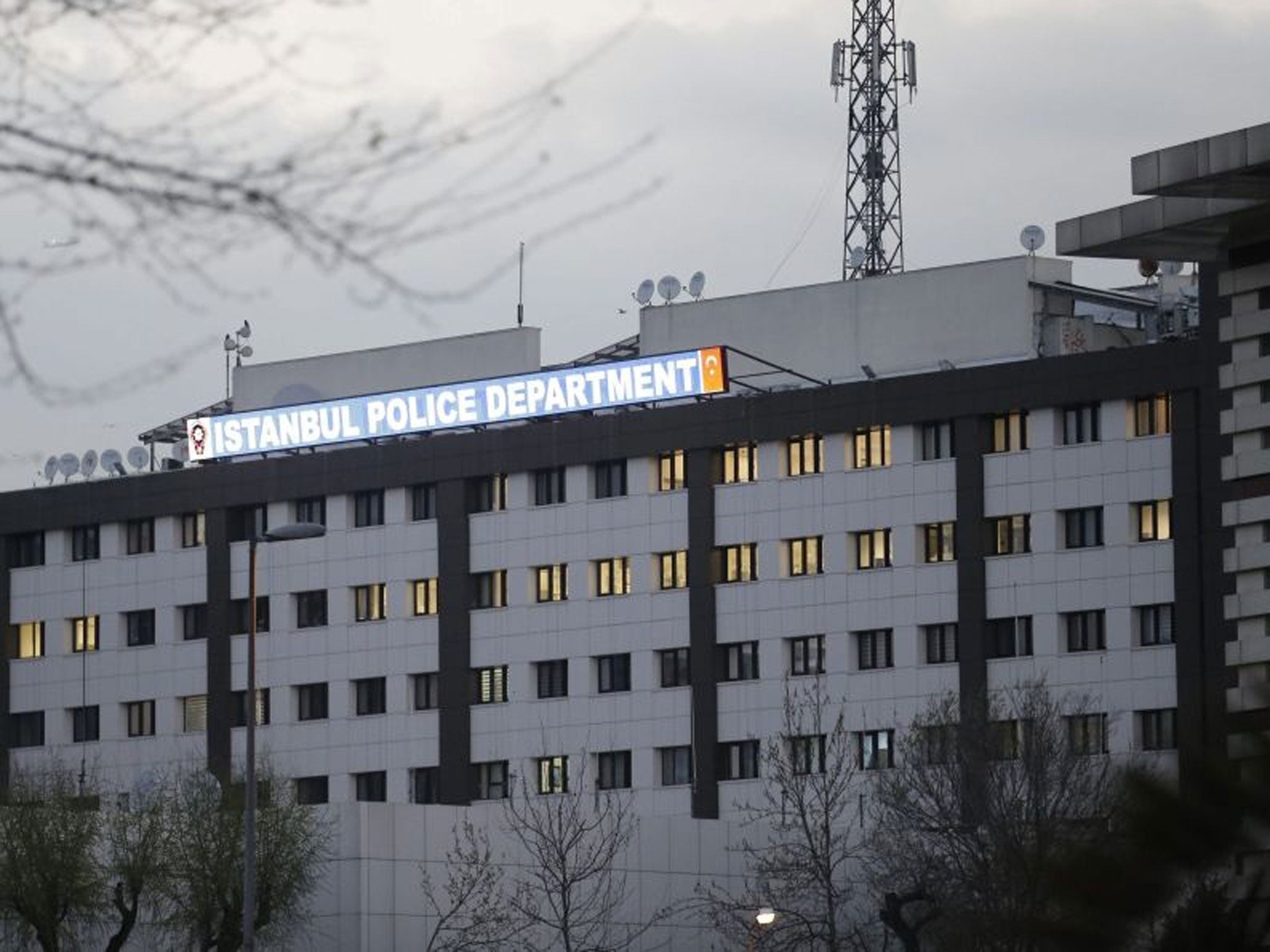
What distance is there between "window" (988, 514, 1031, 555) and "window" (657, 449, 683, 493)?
10.6 metres

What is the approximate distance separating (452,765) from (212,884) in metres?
21.1

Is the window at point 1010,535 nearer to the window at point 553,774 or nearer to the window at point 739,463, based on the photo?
the window at point 739,463

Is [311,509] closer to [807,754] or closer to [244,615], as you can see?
[244,615]

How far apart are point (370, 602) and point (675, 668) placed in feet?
37.5

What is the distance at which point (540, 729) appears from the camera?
86812 mm

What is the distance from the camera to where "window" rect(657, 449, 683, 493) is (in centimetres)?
8594

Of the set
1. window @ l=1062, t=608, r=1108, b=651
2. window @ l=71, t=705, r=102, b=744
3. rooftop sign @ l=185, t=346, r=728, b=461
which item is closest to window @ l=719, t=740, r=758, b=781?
window @ l=1062, t=608, r=1108, b=651

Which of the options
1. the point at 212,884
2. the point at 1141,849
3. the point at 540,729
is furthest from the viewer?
the point at 540,729

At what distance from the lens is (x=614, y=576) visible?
8606cm

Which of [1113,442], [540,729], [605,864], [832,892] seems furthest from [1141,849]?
[540,729]

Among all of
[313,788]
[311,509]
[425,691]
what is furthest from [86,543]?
[425,691]

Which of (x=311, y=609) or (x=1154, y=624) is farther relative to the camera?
(x=311, y=609)

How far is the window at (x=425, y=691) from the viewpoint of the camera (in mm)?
88750

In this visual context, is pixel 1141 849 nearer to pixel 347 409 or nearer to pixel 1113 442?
pixel 1113 442
